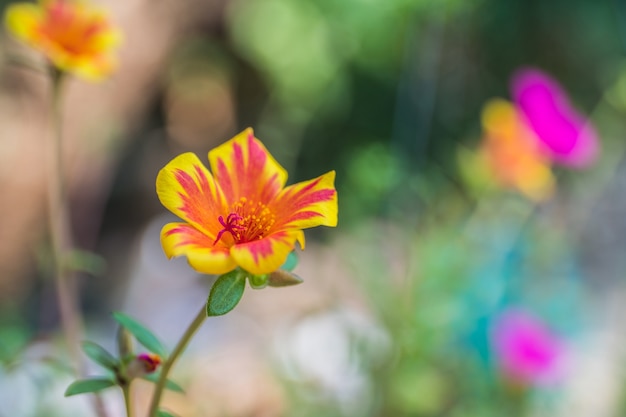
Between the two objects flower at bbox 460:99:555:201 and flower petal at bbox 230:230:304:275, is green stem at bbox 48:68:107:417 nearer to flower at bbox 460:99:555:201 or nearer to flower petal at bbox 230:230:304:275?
flower petal at bbox 230:230:304:275

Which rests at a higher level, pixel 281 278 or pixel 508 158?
pixel 508 158

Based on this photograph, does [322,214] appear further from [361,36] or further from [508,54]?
[508,54]

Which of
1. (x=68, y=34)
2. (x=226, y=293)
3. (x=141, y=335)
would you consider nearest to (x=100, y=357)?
(x=141, y=335)

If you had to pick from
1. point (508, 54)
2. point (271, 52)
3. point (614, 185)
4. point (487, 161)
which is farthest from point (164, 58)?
point (614, 185)

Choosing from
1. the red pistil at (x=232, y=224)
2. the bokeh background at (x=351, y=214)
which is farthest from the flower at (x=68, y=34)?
the red pistil at (x=232, y=224)

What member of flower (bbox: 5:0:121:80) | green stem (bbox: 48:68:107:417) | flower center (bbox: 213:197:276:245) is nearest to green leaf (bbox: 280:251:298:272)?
flower center (bbox: 213:197:276:245)

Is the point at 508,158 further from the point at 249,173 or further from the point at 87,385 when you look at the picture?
the point at 87,385
